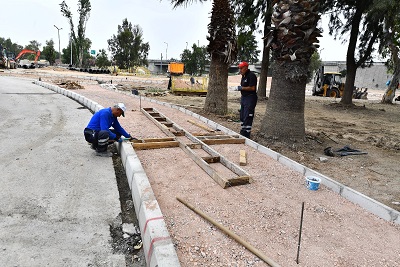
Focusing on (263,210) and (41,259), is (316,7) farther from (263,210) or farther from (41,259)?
(41,259)

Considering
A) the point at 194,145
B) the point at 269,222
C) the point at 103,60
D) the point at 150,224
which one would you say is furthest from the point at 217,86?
the point at 103,60

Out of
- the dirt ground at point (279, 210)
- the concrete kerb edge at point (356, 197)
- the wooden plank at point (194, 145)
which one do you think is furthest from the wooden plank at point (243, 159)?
the wooden plank at point (194, 145)

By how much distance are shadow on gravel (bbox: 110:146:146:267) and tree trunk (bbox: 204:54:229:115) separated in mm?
6831

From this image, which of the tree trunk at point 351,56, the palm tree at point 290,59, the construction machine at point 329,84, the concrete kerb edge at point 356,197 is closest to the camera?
the concrete kerb edge at point 356,197

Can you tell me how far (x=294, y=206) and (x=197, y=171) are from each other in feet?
5.42

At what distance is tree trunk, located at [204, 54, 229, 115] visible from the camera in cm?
1050

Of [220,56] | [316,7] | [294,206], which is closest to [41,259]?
[294,206]

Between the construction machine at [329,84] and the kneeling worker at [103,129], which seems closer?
the kneeling worker at [103,129]

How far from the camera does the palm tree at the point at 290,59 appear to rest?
6.47 m

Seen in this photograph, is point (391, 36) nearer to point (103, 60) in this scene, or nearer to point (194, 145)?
point (194, 145)

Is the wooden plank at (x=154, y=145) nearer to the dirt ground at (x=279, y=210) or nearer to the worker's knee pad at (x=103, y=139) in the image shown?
the dirt ground at (x=279, y=210)

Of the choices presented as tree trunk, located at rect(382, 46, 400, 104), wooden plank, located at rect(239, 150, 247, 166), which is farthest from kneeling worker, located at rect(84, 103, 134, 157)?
tree trunk, located at rect(382, 46, 400, 104)

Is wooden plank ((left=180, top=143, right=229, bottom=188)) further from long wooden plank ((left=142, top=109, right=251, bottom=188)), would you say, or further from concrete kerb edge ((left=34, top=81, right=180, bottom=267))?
concrete kerb edge ((left=34, top=81, right=180, bottom=267))

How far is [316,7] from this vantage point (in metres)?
6.61
